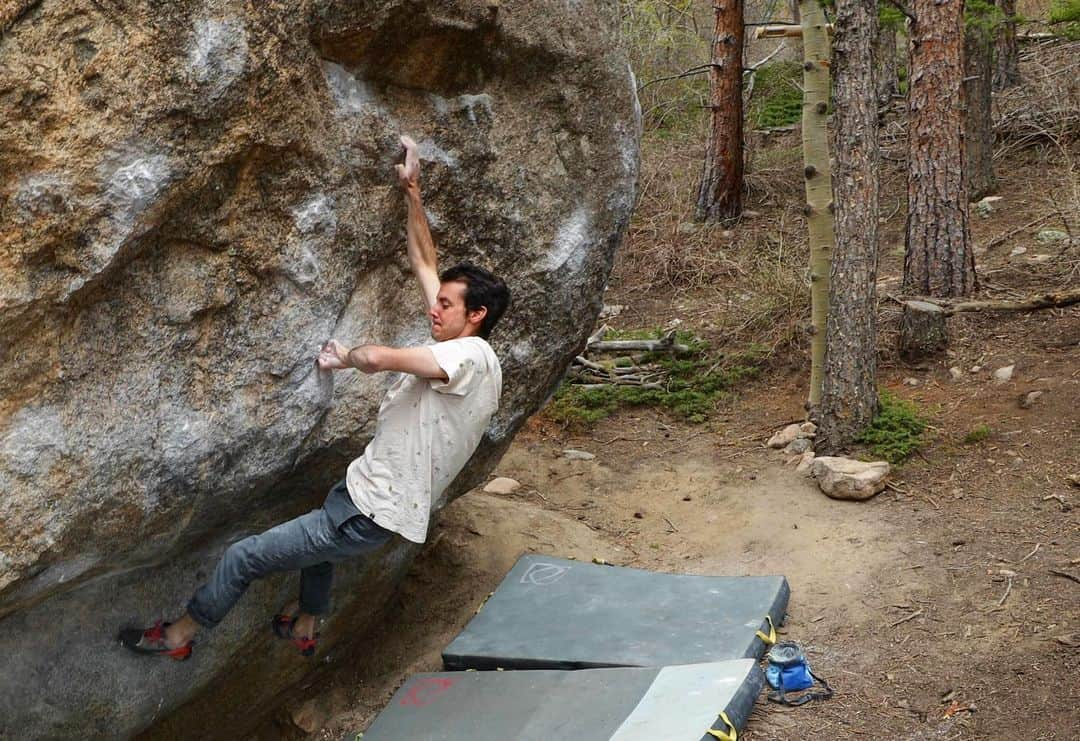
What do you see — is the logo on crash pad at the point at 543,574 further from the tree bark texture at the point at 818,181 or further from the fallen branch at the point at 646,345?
the fallen branch at the point at 646,345

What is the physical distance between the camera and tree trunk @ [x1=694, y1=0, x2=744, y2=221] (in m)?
10.4

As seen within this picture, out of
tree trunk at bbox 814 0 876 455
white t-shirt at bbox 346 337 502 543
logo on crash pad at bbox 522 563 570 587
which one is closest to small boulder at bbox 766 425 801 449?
tree trunk at bbox 814 0 876 455

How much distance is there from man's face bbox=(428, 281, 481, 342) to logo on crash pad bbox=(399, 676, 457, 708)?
5.07 feet

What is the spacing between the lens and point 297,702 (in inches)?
198

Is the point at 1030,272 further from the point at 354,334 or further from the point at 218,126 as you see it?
the point at 218,126

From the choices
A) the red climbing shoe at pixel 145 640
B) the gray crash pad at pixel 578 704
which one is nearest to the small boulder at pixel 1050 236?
the gray crash pad at pixel 578 704

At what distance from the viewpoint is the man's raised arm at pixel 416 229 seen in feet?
12.5

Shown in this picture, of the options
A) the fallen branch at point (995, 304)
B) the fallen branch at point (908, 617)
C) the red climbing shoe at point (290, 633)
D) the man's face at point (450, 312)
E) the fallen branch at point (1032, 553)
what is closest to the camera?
the man's face at point (450, 312)

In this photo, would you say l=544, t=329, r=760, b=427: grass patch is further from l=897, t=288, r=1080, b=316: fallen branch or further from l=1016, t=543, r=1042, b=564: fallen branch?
l=1016, t=543, r=1042, b=564: fallen branch

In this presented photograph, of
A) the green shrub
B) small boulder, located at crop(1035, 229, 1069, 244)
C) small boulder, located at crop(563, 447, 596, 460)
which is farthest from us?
small boulder, located at crop(1035, 229, 1069, 244)

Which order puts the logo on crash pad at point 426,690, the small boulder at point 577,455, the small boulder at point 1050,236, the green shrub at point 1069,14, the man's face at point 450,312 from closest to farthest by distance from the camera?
the man's face at point 450,312 < the logo on crash pad at point 426,690 < the small boulder at point 577,455 < the green shrub at point 1069,14 < the small boulder at point 1050,236

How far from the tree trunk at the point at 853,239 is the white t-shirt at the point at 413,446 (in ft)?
10.4

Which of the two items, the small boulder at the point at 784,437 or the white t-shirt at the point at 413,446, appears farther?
the small boulder at the point at 784,437

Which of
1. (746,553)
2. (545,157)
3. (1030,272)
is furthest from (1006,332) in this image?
(545,157)
